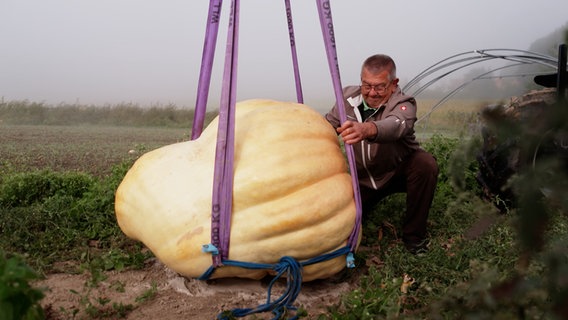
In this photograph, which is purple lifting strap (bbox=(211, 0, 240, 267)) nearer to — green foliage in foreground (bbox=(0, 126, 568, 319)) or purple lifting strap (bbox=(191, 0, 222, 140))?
purple lifting strap (bbox=(191, 0, 222, 140))

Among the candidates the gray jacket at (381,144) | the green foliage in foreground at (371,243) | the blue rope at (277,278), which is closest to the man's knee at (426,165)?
the gray jacket at (381,144)

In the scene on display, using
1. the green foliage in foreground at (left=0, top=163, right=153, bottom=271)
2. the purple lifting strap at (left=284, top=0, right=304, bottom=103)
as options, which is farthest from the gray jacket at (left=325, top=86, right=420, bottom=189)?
the green foliage in foreground at (left=0, top=163, right=153, bottom=271)

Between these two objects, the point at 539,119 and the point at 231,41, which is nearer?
the point at 539,119

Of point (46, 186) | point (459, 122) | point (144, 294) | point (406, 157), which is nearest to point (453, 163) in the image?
point (459, 122)

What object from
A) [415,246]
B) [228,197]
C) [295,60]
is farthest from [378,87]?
[228,197]

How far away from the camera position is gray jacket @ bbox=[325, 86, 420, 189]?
368cm

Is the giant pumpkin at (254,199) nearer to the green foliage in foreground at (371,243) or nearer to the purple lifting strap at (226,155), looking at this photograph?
the purple lifting strap at (226,155)

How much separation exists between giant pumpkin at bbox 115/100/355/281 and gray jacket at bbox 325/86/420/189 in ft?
2.50

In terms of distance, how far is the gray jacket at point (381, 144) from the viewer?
12.1 feet

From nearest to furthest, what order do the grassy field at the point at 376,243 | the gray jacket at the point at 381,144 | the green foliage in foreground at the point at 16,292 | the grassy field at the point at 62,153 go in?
the green foliage in foreground at the point at 16,292 < the grassy field at the point at 376,243 < the gray jacket at the point at 381,144 < the grassy field at the point at 62,153

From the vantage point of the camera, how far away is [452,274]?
10.3ft

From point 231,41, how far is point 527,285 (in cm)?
224

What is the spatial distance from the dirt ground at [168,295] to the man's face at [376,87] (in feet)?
4.10

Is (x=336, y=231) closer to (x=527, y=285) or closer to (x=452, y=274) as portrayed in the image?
(x=452, y=274)
